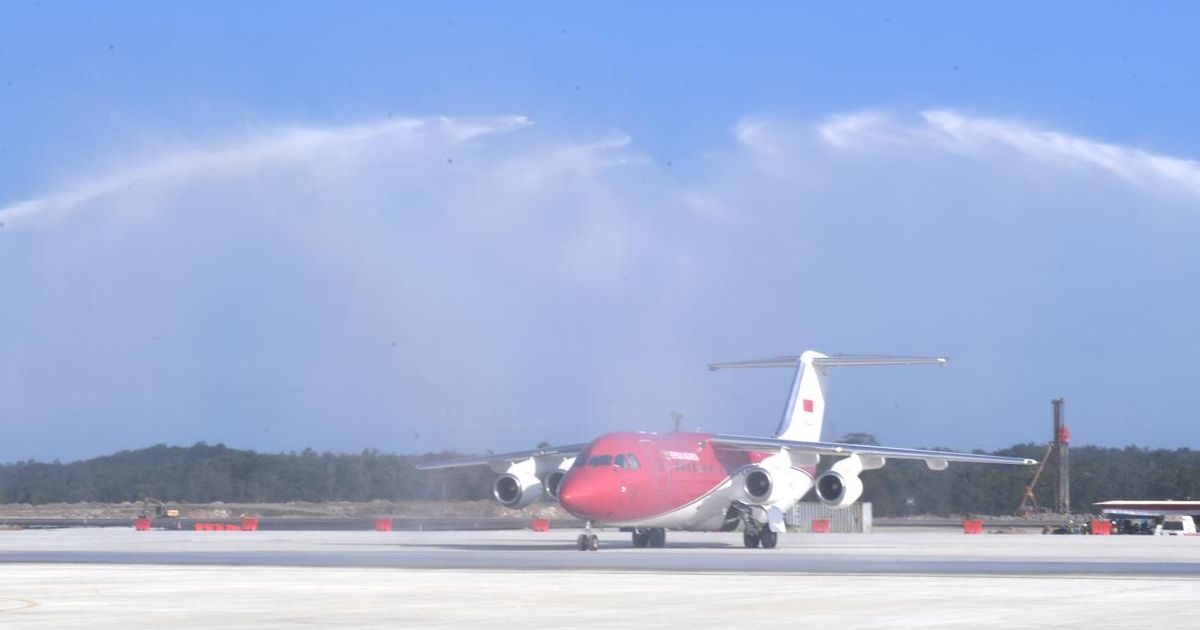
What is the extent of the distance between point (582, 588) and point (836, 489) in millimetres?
24200

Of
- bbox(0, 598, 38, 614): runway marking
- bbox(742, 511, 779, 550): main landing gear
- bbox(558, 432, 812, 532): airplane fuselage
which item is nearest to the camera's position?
bbox(0, 598, 38, 614): runway marking

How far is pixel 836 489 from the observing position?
144ft

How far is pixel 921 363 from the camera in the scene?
154ft

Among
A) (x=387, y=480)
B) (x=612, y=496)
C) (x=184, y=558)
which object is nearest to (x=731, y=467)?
(x=612, y=496)

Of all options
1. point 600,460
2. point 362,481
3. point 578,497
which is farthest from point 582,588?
point 362,481

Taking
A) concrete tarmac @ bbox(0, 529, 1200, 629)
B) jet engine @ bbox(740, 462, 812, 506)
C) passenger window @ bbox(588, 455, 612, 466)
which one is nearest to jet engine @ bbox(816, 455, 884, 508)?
jet engine @ bbox(740, 462, 812, 506)

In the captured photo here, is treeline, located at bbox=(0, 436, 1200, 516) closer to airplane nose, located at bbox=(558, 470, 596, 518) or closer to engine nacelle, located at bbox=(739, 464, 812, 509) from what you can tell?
engine nacelle, located at bbox=(739, 464, 812, 509)

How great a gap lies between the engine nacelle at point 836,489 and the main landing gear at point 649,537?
508 cm

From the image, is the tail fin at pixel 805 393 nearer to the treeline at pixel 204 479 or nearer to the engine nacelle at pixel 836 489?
the engine nacelle at pixel 836 489

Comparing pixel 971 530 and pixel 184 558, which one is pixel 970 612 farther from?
pixel 971 530

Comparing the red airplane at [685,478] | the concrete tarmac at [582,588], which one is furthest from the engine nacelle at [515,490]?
the concrete tarmac at [582,588]

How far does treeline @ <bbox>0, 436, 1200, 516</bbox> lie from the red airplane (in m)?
38.6

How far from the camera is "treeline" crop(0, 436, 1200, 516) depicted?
8631cm

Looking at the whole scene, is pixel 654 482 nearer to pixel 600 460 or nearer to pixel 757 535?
pixel 600 460
